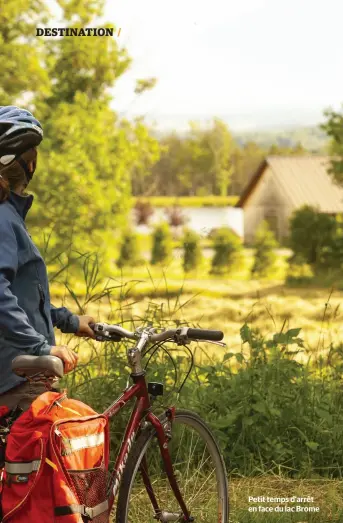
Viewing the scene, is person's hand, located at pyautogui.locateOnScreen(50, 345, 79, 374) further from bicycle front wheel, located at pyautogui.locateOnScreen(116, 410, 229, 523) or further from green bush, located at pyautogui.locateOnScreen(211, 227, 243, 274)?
green bush, located at pyautogui.locateOnScreen(211, 227, 243, 274)

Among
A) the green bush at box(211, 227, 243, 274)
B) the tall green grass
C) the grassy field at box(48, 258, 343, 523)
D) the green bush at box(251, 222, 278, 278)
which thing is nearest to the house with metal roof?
the green bush at box(251, 222, 278, 278)

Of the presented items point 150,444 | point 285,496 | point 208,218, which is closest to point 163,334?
point 150,444

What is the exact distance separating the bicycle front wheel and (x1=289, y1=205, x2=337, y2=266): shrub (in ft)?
52.4

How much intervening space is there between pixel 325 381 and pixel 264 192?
1753cm

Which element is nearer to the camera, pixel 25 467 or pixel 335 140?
pixel 25 467

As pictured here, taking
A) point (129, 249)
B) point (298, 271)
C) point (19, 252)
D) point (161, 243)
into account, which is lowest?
point (19, 252)

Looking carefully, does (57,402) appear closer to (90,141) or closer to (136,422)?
(136,422)

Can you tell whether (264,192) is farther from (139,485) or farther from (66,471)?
(66,471)

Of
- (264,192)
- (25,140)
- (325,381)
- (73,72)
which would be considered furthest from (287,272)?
(25,140)

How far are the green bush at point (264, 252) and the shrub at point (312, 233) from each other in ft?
5.28

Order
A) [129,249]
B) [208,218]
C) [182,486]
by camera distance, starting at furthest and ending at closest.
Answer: [129,249] < [208,218] < [182,486]

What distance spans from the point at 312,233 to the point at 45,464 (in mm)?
17992

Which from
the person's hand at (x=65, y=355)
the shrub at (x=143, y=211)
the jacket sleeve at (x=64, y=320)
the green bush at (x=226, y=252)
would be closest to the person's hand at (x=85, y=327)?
the jacket sleeve at (x=64, y=320)

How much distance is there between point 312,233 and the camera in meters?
20.4
